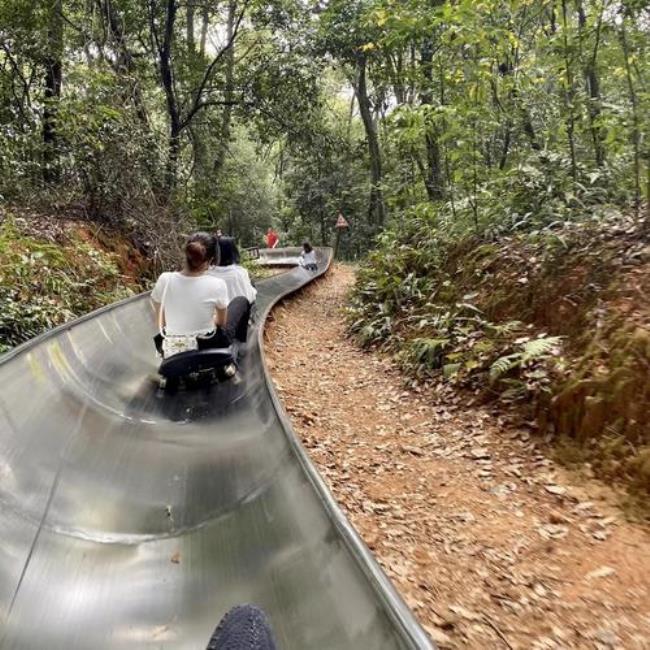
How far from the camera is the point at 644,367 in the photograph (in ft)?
12.2

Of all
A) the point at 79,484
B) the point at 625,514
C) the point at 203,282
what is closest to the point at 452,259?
the point at 203,282

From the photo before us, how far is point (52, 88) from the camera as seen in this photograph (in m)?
11.5

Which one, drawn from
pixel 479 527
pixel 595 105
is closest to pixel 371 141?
pixel 595 105

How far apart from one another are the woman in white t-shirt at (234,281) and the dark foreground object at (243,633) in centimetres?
445

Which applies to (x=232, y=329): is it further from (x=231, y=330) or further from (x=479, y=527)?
(x=479, y=527)

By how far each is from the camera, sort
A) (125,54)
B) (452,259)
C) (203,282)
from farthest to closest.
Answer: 1. (125,54)
2. (452,259)
3. (203,282)

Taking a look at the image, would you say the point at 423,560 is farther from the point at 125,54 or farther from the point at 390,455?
the point at 125,54

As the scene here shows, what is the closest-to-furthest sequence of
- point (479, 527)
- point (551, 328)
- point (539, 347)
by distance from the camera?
point (479, 527), point (539, 347), point (551, 328)

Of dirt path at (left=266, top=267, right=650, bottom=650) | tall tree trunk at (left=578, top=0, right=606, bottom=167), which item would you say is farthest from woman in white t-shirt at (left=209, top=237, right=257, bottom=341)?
tall tree trunk at (left=578, top=0, right=606, bottom=167)

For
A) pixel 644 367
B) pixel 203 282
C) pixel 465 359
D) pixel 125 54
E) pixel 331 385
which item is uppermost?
pixel 125 54

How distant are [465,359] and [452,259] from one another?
2849 millimetres

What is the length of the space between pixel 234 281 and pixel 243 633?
528 centimetres

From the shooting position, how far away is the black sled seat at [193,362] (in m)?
5.06

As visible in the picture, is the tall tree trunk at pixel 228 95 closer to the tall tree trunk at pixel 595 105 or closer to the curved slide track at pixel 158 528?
the tall tree trunk at pixel 595 105
